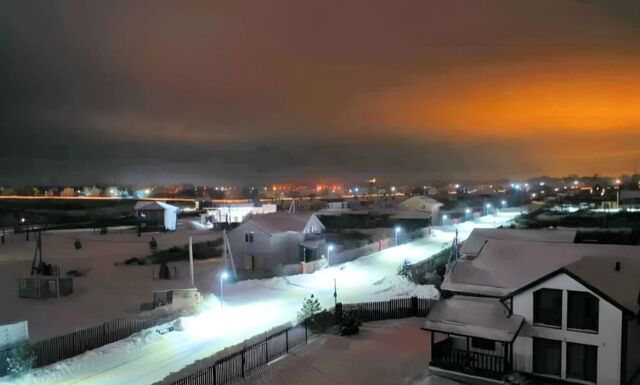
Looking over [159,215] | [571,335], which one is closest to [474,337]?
[571,335]

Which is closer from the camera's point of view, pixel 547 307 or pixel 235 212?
pixel 547 307

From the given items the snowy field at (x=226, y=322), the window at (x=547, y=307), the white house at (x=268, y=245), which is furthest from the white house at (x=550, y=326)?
the white house at (x=268, y=245)

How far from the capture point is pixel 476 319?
1527 centimetres

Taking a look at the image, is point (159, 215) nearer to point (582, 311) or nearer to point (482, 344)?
point (482, 344)

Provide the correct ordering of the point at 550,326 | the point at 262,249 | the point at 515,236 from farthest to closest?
the point at 262,249 < the point at 515,236 < the point at 550,326

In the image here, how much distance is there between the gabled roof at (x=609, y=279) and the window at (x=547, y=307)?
0.46 metres

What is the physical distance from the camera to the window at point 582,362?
13.6m

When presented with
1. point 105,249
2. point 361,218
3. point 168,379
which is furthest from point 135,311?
point 361,218

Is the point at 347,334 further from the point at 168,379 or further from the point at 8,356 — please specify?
the point at 8,356

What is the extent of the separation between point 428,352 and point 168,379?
9.41 m

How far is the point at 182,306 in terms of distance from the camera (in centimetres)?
2453

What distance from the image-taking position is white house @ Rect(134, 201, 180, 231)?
78.2 m

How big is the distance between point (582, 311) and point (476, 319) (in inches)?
122

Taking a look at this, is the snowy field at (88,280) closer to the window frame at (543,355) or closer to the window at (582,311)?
the window frame at (543,355)
